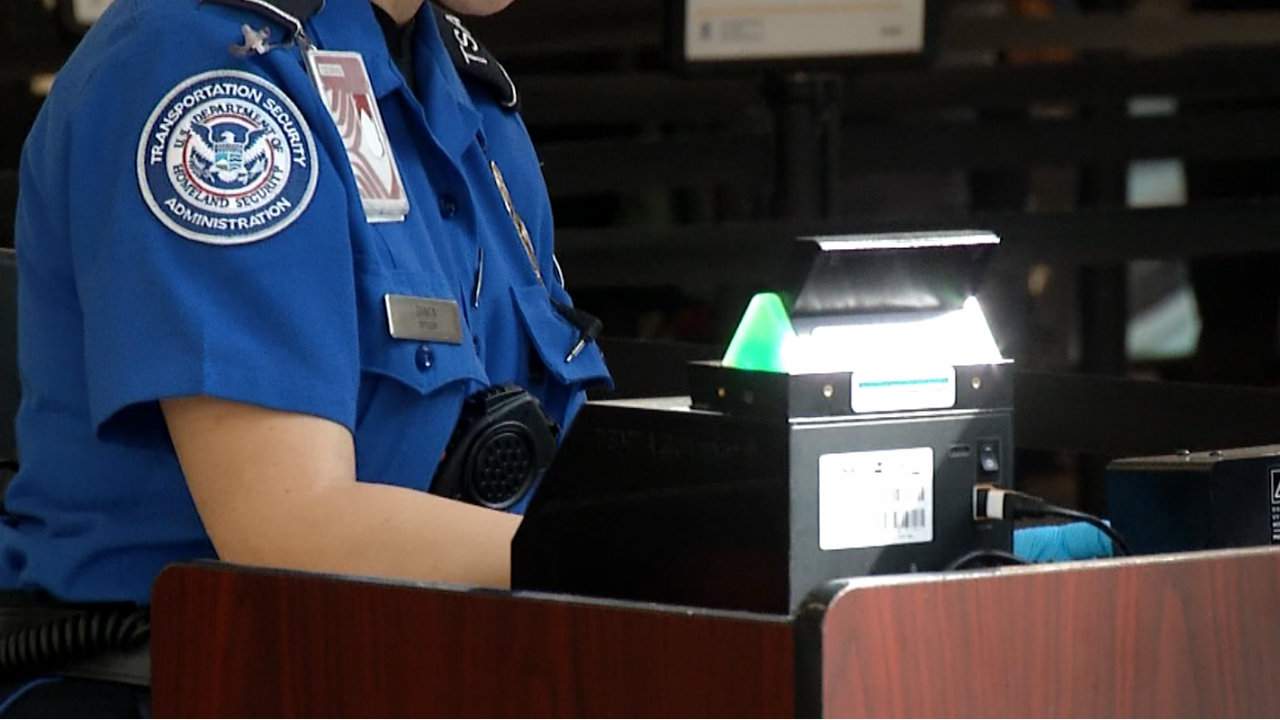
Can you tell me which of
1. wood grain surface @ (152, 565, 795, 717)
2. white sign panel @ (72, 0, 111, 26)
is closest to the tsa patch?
wood grain surface @ (152, 565, 795, 717)

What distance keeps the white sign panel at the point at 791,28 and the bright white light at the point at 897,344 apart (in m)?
1.90

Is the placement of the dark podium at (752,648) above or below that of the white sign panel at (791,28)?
below

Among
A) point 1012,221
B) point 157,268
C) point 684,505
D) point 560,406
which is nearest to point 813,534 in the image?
point 684,505

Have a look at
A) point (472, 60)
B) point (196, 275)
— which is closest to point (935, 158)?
point (472, 60)

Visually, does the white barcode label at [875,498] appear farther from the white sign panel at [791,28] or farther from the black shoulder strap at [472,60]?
the white sign panel at [791,28]

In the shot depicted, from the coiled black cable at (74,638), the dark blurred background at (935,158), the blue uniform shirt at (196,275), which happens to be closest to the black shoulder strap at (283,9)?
the blue uniform shirt at (196,275)

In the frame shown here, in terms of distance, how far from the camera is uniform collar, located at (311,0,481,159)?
162 cm

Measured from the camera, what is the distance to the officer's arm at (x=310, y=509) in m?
1.33

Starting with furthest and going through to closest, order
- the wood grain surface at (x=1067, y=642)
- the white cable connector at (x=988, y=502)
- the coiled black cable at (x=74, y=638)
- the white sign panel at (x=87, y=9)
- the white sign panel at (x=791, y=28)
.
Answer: the white sign panel at (x=791, y=28), the white sign panel at (x=87, y=9), the coiled black cable at (x=74, y=638), the white cable connector at (x=988, y=502), the wood grain surface at (x=1067, y=642)

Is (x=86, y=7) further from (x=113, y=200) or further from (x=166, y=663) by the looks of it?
(x=166, y=663)

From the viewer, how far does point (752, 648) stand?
1.06m

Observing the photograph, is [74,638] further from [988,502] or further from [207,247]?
[988,502]

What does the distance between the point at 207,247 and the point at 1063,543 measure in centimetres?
58

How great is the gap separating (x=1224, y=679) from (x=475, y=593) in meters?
0.37
